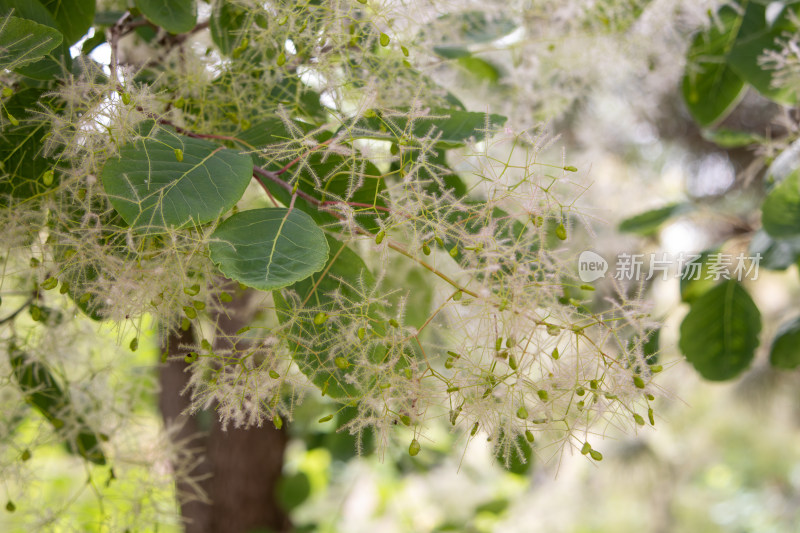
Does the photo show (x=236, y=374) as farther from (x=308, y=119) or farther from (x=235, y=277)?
(x=308, y=119)

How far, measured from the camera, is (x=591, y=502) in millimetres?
4766

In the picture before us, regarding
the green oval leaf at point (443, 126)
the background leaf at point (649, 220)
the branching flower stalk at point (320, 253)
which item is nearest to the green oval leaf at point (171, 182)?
the branching flower stalk at point (320, 253)

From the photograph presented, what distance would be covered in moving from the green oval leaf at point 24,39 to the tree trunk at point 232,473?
785 mm

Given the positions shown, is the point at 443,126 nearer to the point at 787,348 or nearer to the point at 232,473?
the point at 787,348

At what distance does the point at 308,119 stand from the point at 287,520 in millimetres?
1065

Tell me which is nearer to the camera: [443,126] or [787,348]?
[443,126]

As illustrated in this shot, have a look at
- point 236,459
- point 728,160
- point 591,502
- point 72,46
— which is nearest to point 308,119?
point 72,46

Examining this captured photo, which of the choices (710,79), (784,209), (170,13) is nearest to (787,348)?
(784,209)

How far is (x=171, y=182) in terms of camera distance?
457mm

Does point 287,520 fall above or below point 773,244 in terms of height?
below

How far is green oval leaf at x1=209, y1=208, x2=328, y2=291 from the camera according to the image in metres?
0.42

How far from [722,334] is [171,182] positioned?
904 millimetres

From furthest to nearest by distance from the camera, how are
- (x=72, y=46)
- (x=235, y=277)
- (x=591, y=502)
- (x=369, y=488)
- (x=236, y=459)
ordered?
(x=591, y=502)
(x=369, y=488)
(x=236, y=459)
(x=72, y=46)
(x=235, y=277)

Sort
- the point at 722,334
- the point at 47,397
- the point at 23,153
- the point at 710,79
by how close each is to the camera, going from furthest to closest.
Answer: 1. the point at 710,79
2. the point at 722,334
3. the point at 47,397
4. the point at 23,153
